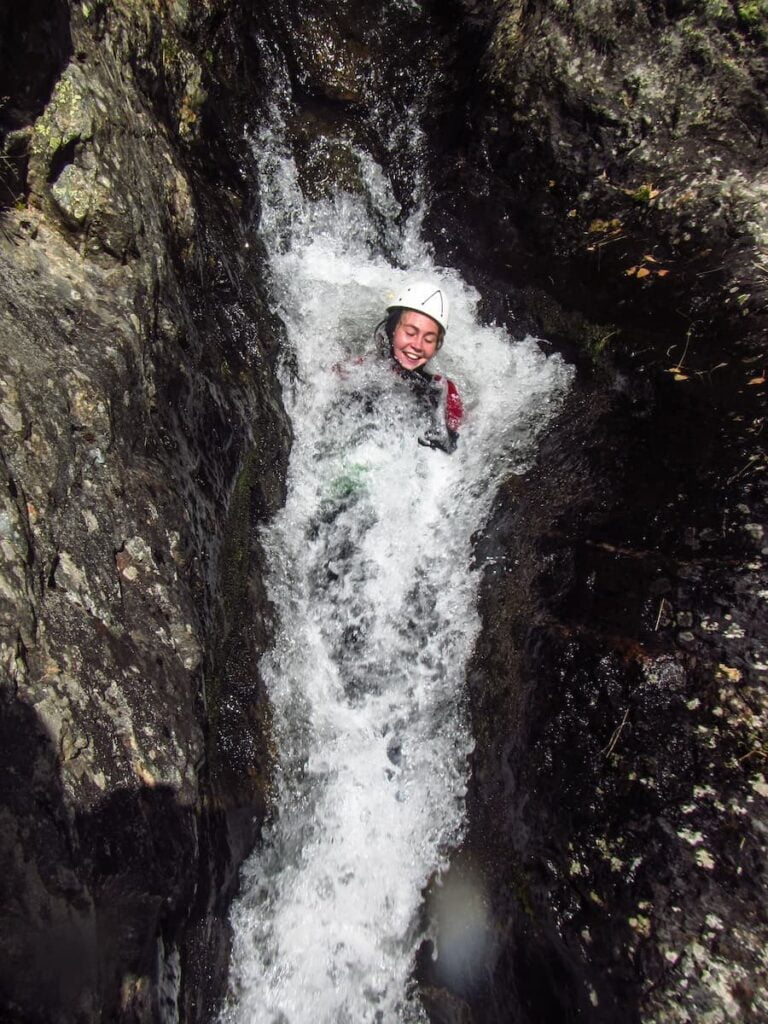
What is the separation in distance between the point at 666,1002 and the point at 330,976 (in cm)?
248

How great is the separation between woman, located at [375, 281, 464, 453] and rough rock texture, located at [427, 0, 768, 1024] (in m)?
1.14

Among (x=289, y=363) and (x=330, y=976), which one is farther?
(x=289, y=363)

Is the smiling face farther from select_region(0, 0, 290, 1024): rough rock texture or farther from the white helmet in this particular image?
select_region(0, 0, 290, 1024): rough rock texture

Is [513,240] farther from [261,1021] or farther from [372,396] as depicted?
[261,1021]

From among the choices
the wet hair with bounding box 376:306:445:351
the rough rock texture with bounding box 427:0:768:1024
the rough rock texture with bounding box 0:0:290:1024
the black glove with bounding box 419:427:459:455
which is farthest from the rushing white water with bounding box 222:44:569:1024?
the rough rock texture with bounding box 0:0:290:1024

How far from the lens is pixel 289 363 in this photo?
602 cm

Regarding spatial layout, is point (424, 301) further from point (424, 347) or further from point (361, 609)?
point (361, 609)

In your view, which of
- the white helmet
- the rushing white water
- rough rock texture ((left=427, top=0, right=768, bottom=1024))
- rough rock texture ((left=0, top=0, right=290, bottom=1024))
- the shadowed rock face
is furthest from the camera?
the white helmet

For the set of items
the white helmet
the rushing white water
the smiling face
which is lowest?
the rushing white water

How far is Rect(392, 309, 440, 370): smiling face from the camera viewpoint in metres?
6.12

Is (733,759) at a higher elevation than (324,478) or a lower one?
lower

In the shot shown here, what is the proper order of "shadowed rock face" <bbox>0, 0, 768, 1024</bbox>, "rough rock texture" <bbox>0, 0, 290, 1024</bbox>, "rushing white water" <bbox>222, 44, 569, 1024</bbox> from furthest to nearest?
"rushing white water" <bbox>222, 44, 569, 1024</bbox>
"shadowed rock face" <bbox>0, 0, 768, 1024</bbox>
"rough rock texture" <bbox>0, 0, 290, 1024</bbox>

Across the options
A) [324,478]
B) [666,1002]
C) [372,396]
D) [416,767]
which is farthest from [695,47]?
[666,1002]

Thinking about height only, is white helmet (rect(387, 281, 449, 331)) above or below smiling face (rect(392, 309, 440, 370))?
above
